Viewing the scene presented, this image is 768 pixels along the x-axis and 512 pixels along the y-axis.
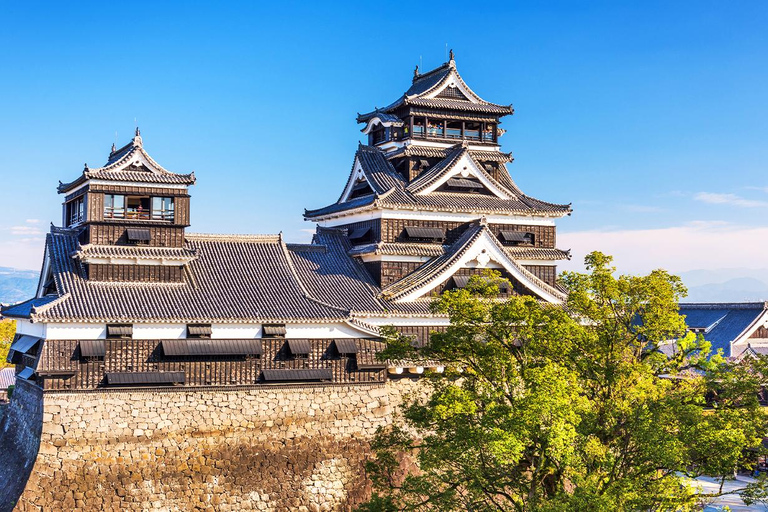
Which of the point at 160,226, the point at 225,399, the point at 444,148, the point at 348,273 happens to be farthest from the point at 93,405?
the point at 444,148

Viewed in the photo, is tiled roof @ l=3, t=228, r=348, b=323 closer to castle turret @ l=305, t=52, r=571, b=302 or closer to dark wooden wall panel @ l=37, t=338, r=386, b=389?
dark wooden wall panel @ l=37, t=338, r=386, b=389

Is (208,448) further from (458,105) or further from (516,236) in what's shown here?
(458,105)

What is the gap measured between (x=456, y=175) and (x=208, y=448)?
48.0 feet

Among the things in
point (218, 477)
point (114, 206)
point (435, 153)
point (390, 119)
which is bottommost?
point (218, 477)

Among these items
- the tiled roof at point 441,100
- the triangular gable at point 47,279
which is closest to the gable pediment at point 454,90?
the tiled roof at point 441,100

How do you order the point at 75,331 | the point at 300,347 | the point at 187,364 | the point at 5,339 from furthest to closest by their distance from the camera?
1. the point at 5,339
2. the point at 300,347
3. the point at 187,364
4. the point at 75,331

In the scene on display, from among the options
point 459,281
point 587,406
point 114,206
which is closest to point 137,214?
point 114,206

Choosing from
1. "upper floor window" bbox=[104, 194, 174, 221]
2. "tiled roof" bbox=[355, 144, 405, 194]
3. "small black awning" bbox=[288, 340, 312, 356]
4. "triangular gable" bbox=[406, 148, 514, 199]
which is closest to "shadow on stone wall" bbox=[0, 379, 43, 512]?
"upper floor window" bbox=[104, 194, 174, 221]

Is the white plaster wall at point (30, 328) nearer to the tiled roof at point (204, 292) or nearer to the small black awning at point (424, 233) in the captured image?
the tiled roof at point (204, 292)

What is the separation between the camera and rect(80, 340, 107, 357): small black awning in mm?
25688

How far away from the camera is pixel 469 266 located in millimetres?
32031

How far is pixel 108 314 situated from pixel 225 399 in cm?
437

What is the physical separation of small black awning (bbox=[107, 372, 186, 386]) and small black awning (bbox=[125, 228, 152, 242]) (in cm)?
486

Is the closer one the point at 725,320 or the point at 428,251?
the point at 428,251
